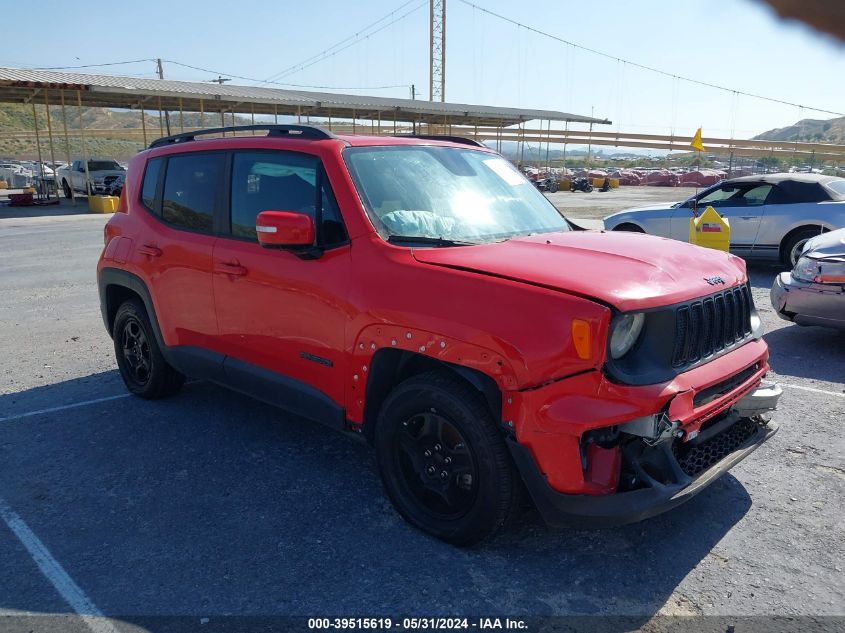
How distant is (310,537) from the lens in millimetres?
3439

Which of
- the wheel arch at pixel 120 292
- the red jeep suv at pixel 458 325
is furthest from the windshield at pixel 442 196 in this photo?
the wheel arch at pixel 120 292

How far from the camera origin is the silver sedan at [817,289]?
6.27 m

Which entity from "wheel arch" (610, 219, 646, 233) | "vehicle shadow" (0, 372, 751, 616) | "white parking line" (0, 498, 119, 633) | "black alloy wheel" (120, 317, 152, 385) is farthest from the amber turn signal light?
"wheel arch" (610, 219, 646, 233)

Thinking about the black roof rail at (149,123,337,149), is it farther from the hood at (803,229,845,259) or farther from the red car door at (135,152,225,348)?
the hood at (803,229,845,259)

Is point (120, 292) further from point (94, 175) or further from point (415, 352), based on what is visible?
point (94, 175)

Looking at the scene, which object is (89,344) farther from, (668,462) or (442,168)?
(668,462)

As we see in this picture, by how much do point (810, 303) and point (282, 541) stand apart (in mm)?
5355

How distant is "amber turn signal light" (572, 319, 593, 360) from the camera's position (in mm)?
2781

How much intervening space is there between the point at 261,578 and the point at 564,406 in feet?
5.09

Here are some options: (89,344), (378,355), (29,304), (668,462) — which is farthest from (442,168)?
(29,304)

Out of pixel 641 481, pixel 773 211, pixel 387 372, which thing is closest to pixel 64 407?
pixel 387 372

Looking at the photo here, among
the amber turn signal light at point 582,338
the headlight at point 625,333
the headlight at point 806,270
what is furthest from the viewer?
the headlight at point 806,270

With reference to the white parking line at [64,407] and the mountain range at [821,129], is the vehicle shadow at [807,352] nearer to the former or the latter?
the mountain range at [821,129]

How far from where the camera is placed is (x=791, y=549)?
3.30 meters
